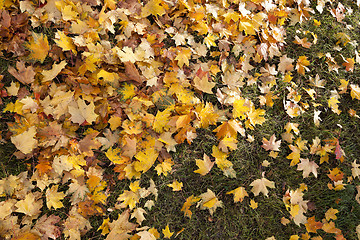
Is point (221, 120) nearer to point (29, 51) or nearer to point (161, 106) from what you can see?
point (161, 106)

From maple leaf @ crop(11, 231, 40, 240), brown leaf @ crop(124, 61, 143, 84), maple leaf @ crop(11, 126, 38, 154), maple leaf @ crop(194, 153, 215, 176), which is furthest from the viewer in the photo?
maple leaf @ crop(194, 153, 215, 176)

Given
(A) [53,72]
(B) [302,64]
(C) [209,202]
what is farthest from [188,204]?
(B) [302,64]

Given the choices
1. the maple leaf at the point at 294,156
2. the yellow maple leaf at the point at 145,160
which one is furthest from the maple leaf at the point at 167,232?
the maple leaf at the point at 294,156

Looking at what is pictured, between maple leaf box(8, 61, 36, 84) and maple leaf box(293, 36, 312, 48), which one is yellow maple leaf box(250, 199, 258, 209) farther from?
maple leaf box(8, 61, 36, 84)

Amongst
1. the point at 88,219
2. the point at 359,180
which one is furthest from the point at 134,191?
the point at 359,180

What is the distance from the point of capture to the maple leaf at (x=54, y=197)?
1.78 metres

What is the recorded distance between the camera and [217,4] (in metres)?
2.45

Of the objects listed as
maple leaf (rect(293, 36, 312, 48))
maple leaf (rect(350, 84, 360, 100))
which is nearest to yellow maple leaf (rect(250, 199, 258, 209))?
maple leaf (rect(350, 84, 360, 100))

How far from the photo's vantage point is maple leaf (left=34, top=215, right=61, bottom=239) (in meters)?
1.73

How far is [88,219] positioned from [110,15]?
1482mm

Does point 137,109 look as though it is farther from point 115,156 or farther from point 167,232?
point 167,232

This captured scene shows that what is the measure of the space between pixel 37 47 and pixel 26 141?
67cm

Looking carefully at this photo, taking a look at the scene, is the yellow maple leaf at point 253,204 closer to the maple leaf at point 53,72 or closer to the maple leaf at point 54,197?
the maple leaf at point 54,197

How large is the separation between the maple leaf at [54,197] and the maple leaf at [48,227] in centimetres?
7
